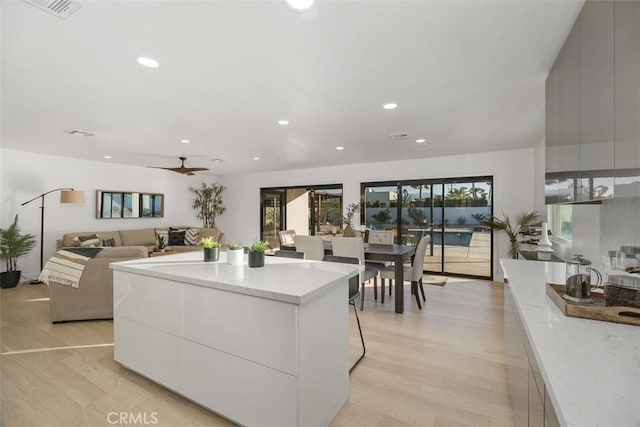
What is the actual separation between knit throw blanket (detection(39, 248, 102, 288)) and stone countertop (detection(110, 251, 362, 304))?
1461 mm

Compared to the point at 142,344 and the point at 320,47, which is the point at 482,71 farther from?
the point at 142,344

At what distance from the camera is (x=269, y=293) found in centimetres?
163

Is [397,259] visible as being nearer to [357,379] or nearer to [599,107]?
Result: [357,379]

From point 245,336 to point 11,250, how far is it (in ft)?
18.7

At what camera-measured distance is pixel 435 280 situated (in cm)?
574

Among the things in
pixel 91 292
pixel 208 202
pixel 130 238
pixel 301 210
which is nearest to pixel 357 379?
pixel 91 292

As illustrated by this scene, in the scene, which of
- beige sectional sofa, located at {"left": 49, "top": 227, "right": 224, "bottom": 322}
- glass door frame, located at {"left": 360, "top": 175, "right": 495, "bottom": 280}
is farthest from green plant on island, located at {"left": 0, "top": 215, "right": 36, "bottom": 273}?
glass door frame, located at {"left": 360, "top": 175, "right": 495, "bottom": 280}

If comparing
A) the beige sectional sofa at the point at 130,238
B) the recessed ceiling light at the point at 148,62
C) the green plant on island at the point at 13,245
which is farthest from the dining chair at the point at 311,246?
the green plant on island at the point at 13,245

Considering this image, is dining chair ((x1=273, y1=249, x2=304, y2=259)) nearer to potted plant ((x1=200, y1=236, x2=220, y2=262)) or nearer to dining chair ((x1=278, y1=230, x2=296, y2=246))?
potted plant ((x1=200, y1=236, x2=220, y2=262))

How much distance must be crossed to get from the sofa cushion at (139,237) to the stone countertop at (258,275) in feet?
15.8

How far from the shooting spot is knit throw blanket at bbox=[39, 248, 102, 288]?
11.2 ft

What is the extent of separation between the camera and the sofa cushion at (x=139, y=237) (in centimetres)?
655

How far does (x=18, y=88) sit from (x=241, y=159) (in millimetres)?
3754

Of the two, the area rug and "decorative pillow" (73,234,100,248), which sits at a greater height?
"decorative pillow" (73,234,100,248)
